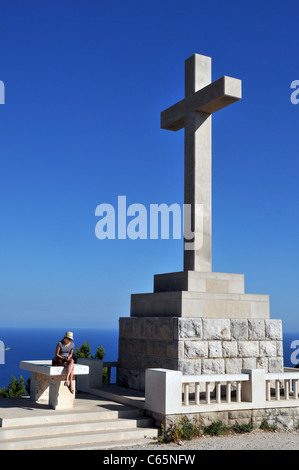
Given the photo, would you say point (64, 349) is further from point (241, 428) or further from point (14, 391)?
point (14, 391)

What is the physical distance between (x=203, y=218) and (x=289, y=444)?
4592mm

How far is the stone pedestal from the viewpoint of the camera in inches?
371

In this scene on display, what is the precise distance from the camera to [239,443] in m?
7.94

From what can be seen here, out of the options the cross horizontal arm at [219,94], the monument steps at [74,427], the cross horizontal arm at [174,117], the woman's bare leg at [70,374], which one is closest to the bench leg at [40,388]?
the monument steps at [74,427]

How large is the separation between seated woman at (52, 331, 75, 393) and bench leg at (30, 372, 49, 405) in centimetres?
53

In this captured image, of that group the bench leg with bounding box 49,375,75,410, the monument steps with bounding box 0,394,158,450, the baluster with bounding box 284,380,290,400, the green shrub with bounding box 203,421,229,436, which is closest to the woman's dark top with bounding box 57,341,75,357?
the bench leg with bounding box 49,375,75,410

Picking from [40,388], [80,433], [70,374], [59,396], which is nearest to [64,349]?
[70,374]

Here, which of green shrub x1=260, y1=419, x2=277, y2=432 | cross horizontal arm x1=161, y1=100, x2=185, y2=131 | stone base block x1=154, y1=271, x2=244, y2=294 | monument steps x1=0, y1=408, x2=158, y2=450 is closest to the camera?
monument steps x1=0, y1=408, x2=158, y2=450

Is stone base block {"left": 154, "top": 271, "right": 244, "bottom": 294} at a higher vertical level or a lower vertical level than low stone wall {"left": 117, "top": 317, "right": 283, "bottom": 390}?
higher

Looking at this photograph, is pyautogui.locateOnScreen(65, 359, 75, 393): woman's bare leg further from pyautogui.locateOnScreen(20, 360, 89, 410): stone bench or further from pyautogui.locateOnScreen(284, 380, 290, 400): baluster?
pyautogui.locateOnScreen(284, 380, 290, 400): baluster

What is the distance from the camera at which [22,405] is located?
9016mm

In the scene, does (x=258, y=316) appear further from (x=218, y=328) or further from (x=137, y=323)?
(x=137, y=323)

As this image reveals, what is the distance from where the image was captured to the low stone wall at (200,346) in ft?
30.7

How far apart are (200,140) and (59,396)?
19.4ft
